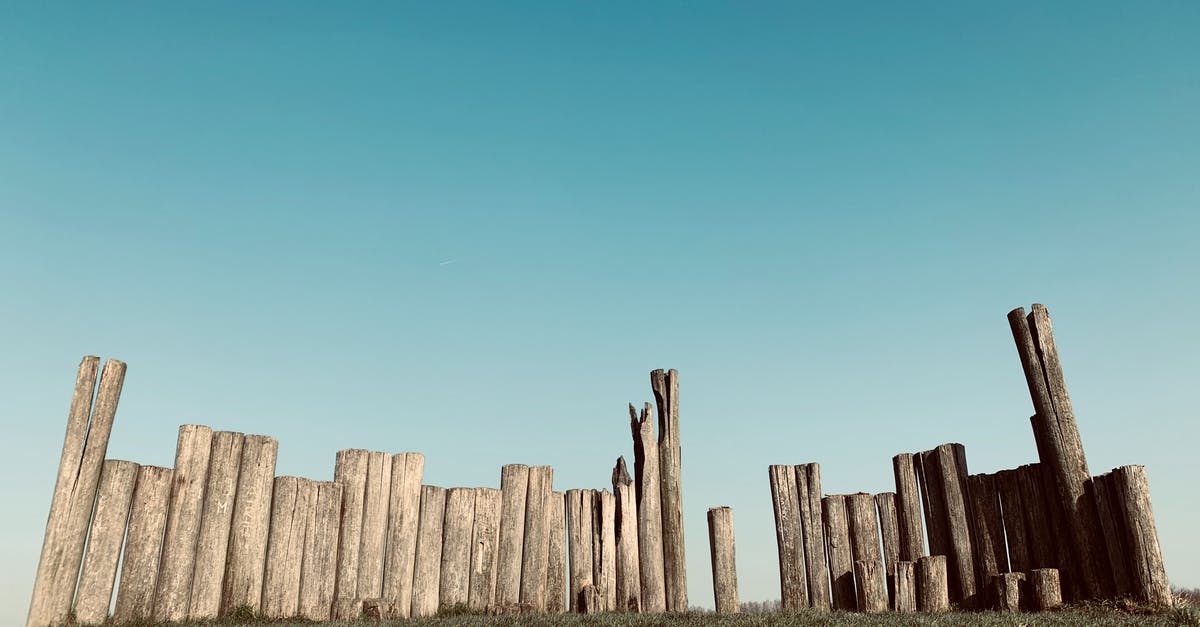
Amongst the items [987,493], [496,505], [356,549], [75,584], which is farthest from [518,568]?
[987,493]

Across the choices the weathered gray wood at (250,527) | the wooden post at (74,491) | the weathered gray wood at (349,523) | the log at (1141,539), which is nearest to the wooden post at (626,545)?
the weathered gray wood at (349,523)

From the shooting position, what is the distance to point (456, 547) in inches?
491

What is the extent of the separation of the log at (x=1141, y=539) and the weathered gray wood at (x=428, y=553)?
8645 millimetres

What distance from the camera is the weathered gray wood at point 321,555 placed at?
38.0ft

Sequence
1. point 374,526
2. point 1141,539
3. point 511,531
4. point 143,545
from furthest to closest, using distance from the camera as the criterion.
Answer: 1. point 511,531
2. point 374,526
3. point 1141,539
4. point 143,545

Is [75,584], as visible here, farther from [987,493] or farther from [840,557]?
[987,493]

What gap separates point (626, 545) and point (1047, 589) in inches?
216

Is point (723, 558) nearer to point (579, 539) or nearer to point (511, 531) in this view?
point (579, 539)

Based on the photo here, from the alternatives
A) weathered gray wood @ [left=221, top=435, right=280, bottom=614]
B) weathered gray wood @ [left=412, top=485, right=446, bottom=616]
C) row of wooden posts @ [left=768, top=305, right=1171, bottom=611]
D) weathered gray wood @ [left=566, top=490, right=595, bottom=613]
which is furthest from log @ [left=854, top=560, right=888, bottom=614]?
weathered gray wood @ [left=221, top=435, right=280, bottom=614]

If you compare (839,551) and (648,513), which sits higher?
(648,513)

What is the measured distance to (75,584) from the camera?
1042 centimetres

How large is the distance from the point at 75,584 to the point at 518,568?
17.5 feet

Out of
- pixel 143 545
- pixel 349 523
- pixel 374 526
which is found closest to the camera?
pixel 143 545

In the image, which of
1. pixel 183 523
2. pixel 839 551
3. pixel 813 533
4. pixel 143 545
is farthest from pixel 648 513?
pixel 143 545
